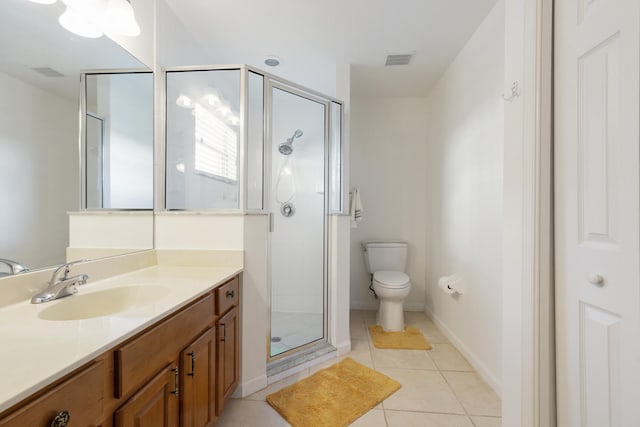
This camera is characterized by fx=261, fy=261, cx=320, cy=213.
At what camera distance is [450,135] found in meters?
2.44

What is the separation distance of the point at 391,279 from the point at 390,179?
1.18 metres

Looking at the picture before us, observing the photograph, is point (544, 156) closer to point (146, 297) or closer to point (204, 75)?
point (146, 297)

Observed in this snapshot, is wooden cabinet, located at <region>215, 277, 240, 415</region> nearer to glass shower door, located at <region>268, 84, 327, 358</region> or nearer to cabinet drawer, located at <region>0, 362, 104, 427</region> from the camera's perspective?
glass shower door, located at <region>268, 84, 327, 358</region>

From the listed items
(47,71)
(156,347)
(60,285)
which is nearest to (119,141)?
(47,71)

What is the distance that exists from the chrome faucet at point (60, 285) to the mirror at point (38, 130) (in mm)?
54

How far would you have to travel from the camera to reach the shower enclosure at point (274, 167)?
1728mm

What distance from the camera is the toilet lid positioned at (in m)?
2.44

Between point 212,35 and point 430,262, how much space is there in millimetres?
2967

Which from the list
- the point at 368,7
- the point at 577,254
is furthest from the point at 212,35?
the point at 577,254

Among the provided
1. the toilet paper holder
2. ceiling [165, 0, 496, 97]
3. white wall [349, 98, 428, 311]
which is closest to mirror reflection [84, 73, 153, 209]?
ceiling [165, 0, 496, 97]

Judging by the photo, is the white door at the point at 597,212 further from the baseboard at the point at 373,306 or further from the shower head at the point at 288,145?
the baseboard at the point at 373,306

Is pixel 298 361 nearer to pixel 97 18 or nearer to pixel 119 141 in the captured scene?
pixel 119 141

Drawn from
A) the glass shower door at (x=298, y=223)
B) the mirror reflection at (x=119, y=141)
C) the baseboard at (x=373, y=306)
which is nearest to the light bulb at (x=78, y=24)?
the mirror reflection at (x=119, y=141)

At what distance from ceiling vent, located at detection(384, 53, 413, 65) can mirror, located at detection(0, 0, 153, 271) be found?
2.07 meters
